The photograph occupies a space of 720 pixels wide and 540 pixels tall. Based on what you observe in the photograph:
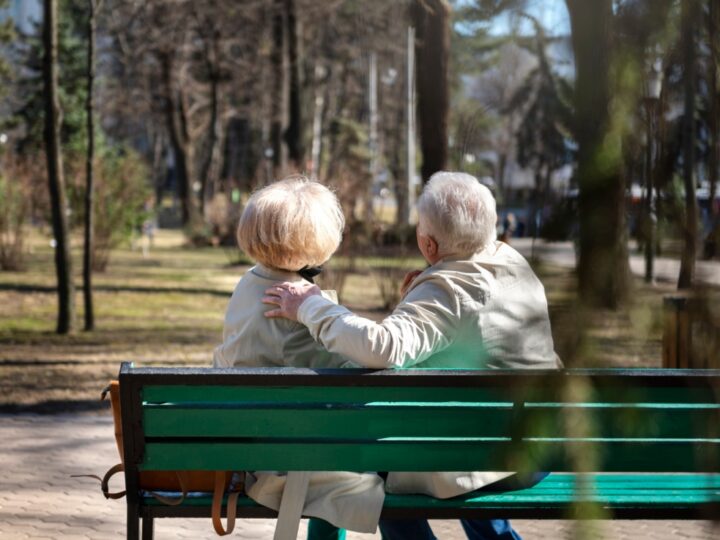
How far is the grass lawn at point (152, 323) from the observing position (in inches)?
42.2

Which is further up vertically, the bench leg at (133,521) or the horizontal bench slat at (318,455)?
the horizontal bench slat at (318,455)

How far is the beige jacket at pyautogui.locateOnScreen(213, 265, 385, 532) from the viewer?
10.0 feet

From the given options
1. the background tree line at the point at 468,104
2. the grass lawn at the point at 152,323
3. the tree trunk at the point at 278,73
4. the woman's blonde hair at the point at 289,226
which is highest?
the tree trunk at the point at 278,73

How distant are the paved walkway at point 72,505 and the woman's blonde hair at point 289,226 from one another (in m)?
1.32

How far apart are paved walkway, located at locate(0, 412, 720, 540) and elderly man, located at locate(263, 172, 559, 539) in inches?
39.0

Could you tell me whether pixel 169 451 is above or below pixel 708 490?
below

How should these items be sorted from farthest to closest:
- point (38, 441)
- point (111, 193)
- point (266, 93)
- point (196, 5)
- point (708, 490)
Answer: point (266, 93) → point (196, 5) → point (111, 193) → point (38, 441) → point (708, 490)

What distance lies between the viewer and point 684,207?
1.01 metres

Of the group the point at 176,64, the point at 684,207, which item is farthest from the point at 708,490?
the point at 176,64

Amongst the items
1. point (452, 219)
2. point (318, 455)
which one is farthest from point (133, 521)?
point (452, 219)

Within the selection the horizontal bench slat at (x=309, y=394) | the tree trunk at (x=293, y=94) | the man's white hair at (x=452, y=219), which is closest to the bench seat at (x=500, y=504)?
the horizontal bench slat at (x=309, y=394)

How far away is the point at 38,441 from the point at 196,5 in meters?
23.4

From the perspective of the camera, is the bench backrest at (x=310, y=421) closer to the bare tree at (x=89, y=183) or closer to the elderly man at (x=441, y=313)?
the elderly man at (x=441, y=313)

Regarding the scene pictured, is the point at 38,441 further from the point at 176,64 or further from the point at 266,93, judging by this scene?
the point at 266,93
